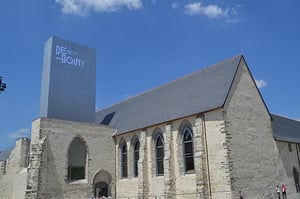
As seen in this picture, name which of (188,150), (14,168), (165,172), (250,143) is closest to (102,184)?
(165,172)

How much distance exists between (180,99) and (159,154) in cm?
465

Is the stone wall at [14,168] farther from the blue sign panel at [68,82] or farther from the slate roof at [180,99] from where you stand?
the slate roof at [180,99]

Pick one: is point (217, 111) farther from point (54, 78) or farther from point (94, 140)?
point (54, 78)

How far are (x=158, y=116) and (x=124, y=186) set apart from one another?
22.5 ft

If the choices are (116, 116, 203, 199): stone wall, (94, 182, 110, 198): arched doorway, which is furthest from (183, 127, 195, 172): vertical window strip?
(94, 182, 110, 198): arched doorway

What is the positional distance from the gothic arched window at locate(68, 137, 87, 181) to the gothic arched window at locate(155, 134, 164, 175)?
6466 millimetres

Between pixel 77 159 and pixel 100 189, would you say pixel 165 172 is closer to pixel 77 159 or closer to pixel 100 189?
pixel 100 189

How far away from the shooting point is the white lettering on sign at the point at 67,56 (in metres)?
27.2

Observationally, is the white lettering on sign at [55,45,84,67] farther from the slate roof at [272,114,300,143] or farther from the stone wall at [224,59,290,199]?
the slate roof at [272,114,300,143]

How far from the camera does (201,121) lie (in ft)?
68.4

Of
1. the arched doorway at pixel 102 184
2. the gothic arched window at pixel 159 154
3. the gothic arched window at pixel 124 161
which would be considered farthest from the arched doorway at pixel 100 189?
the gothic arched window at pixel 159 154

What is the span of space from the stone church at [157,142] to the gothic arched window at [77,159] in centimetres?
9

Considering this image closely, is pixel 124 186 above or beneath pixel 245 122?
beneath

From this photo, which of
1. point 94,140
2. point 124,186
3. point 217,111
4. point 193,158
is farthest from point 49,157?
point 217,111
